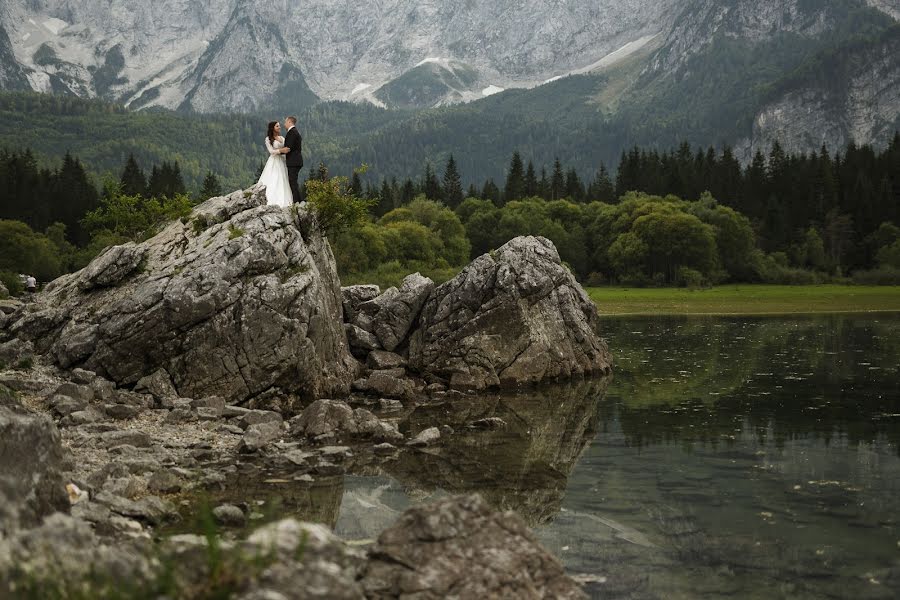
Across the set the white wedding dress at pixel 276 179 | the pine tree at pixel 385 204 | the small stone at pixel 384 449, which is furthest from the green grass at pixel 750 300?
the small stone at pixel 384 449

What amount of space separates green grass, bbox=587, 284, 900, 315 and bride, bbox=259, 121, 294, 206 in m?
61.7

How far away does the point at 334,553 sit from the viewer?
10.4 metres

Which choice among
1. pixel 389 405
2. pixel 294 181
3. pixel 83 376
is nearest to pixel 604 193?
pixel 294 181

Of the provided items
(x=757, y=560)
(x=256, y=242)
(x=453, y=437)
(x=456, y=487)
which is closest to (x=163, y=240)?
(x=256, y=242)

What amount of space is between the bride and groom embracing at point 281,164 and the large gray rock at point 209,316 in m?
2.58

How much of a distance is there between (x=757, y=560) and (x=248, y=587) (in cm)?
1079

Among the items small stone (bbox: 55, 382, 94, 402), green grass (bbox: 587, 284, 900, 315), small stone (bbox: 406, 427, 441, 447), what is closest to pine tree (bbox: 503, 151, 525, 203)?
green grass (bbox: 587, 284, 900, 315)

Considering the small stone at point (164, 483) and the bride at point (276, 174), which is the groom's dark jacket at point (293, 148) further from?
the small stone at point (164, 483)

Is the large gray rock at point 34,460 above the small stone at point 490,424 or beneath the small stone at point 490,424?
above

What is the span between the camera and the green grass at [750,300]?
9762 centimetres

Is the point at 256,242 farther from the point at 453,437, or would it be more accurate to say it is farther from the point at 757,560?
the point at 757,560

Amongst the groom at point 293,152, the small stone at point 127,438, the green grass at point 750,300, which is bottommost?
the green grass at point 750,300

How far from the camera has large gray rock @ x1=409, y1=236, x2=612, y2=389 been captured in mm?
42469

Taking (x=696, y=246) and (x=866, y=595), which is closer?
(x=866, y=595)
